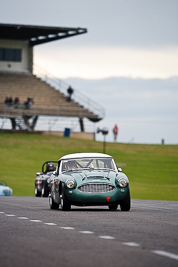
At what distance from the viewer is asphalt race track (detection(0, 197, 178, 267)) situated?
941 centimetres

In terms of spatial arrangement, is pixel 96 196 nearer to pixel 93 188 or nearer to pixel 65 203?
pixel 93 188

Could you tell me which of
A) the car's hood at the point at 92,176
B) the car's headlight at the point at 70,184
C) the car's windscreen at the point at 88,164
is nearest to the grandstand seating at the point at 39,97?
the car's windscreen at the point at 88,164

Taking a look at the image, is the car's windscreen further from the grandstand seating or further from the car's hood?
the grandstand seating

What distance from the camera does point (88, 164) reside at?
21984 mm

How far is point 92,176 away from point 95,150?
50.1 metres

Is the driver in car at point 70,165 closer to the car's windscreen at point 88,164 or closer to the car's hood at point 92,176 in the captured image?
the car's windscreen at point 88,164

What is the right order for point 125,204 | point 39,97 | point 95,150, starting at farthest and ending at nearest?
point 39,97, point 95,150, point 125,204

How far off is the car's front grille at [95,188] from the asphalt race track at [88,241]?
2.48m

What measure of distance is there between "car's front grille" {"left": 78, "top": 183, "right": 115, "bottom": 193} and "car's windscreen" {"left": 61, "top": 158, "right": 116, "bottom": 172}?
1427 mm

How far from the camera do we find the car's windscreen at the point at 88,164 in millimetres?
21844

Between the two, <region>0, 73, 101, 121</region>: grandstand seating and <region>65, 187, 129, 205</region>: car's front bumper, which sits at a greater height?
<region>0, 73, 101, 121</region>: grandstand seating

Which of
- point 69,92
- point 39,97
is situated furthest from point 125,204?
point 69,92

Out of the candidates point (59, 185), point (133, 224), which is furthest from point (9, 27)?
point (133, 224)

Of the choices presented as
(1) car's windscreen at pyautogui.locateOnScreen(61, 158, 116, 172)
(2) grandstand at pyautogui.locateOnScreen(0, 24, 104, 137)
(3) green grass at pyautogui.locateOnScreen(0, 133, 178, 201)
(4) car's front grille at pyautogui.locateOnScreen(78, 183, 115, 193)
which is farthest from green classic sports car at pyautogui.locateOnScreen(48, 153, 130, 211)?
(2) grandstand at pyautogui.locateOnScreen(0, 24, 104, 137)
